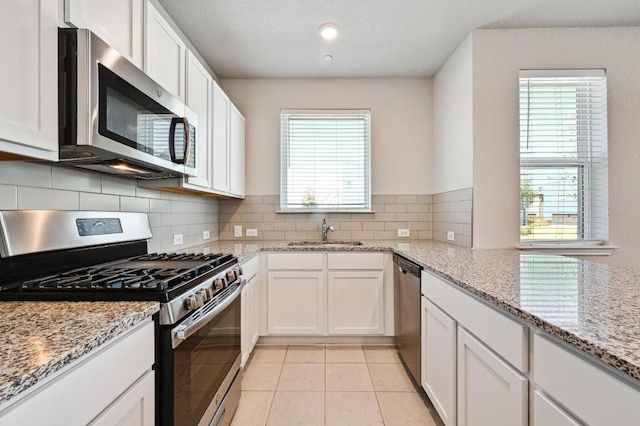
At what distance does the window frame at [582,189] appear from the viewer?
235 cm

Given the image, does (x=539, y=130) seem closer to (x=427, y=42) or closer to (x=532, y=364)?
(x=427, y=42)

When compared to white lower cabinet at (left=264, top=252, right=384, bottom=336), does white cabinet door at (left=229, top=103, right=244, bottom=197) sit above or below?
above

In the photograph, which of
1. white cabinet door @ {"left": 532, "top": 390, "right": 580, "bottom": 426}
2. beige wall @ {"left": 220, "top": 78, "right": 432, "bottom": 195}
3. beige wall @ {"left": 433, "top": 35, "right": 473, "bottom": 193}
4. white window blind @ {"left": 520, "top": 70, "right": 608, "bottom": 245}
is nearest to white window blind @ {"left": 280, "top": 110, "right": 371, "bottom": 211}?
beige wall @ {"left": 220, "top": 78, "right": 432, "bottom": 195}

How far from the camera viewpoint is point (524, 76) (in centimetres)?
237

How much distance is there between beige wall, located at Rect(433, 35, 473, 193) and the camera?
2430 mm

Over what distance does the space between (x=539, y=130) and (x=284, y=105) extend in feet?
7.43

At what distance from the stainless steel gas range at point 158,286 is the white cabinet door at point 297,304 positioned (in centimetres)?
90

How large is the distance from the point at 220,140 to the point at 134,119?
1.17 meters

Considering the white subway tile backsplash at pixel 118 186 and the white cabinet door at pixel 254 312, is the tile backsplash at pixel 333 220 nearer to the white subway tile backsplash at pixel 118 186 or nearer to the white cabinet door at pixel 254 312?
the white cabinet door at pixel 254 312

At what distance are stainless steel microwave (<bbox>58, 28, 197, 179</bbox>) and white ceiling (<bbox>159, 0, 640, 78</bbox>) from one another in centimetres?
99

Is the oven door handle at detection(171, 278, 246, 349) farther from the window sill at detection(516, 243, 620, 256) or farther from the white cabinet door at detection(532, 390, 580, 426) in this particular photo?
the window sill at detection(516, 243, 620, 256)

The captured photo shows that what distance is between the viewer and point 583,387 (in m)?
0.72

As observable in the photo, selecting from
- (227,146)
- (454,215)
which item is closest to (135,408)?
(227,146)

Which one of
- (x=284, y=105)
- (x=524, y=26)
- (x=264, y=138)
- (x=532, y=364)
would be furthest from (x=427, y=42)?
(x=532, y=364)
